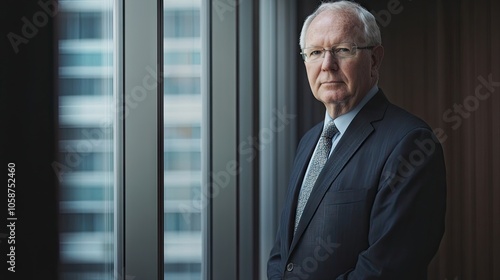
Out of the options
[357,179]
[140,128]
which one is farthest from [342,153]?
[140,128]

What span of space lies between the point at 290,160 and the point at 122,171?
5.90ft

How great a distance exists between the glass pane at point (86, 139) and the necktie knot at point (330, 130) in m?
0.57

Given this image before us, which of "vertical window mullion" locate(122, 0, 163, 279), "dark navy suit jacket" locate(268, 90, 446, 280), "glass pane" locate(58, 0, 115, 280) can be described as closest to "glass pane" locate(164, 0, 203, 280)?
"vertical window mullion" locate(122, 0, 163, 279)

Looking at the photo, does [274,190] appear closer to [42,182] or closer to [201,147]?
[201,147]

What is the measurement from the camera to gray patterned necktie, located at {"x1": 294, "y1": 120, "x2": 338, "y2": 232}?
1.67m

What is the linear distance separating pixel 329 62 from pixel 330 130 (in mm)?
186

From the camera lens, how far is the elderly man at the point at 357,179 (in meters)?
1.45

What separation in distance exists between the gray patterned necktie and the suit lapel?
0.17 feet

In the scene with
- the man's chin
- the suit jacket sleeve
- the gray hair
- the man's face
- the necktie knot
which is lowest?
the suit jacket sleeve

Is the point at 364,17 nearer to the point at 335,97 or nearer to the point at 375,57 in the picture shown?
the point at 375,57

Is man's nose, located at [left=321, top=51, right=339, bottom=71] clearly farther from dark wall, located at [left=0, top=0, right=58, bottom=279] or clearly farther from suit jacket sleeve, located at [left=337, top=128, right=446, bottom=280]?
dark wall, located at [left=0, top=0, right=58, bottom=279]

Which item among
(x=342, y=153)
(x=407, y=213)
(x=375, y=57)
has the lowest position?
(x=407, y=213)

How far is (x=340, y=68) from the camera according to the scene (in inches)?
65.2

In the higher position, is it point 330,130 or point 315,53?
point 315,53
